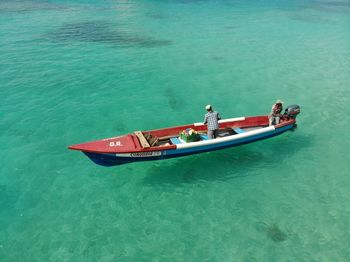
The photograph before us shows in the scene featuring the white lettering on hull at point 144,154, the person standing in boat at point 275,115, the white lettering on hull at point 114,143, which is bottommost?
the white lettering on hull at point 144,154

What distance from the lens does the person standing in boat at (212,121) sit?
14811mm

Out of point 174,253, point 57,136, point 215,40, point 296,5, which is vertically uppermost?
point 296,5

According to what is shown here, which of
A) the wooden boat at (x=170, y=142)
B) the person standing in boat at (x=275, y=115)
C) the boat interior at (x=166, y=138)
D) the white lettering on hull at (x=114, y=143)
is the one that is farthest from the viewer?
the person standing in boat at (x=275, y=115)

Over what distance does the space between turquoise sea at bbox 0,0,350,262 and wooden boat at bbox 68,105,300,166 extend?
3.20ft

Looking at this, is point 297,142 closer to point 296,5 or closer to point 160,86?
point 160,86

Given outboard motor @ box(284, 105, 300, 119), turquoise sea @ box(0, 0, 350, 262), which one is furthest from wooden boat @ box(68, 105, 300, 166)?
turquoise sea @ box(0, 0, 350, 262)

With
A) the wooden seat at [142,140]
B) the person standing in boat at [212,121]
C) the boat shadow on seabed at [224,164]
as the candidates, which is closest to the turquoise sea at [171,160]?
the boat shadow on seabed at [224,164]

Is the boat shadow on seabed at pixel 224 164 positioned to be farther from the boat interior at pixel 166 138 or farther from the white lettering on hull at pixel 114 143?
the white lettering on hull at pixel 114 143

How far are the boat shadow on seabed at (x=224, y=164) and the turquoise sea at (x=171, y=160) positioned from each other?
82 mm

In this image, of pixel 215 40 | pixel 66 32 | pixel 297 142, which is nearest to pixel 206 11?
pixel 215 40

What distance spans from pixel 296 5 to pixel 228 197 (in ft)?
182

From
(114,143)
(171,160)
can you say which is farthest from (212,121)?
(114,143)

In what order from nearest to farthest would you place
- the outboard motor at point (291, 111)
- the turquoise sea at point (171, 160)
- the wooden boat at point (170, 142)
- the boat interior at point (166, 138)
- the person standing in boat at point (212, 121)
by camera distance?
the turquoise sea at point (171, 160), the wooden boat at point (170, 142), the boat interior at point (166, 138), the person standing in boat at point (212, 121), the outboard motor at point (291, 111)

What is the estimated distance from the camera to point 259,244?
11414 millimetres
